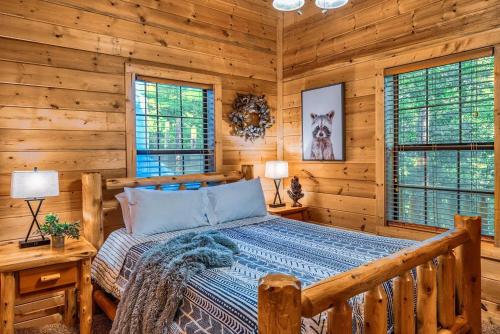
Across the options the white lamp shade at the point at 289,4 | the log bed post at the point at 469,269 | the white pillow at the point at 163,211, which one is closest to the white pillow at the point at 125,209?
the white pillow at the point at 163,211

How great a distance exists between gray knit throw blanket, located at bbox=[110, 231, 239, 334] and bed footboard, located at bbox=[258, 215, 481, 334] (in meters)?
0.81

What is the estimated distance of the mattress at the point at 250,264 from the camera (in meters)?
1.45

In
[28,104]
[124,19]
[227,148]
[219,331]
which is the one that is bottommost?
[219,331]

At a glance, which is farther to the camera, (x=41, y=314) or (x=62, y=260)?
(x=41, y=314)

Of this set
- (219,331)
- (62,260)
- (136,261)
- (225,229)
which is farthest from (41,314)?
(219,331)

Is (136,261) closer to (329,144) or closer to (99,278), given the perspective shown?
(99,278)

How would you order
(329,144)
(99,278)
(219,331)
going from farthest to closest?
(329,144), (99,278), (219,331)

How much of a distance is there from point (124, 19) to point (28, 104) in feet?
3.53

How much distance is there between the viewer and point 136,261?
220 cm

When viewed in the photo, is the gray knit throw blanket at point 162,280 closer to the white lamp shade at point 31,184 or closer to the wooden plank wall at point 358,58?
the white lamp shade at point 31,184

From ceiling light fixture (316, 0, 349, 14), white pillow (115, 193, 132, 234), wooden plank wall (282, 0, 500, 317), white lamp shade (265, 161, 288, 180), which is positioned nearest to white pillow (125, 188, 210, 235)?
white pillow (115, 193, 132, 234)

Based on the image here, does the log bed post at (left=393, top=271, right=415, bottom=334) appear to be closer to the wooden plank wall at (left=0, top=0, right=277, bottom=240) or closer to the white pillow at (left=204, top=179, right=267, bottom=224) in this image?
the white pillow at (left=204, top=179, right=267, bottom=224)

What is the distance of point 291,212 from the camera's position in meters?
3.73

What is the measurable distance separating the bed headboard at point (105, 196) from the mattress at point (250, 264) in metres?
0.17
